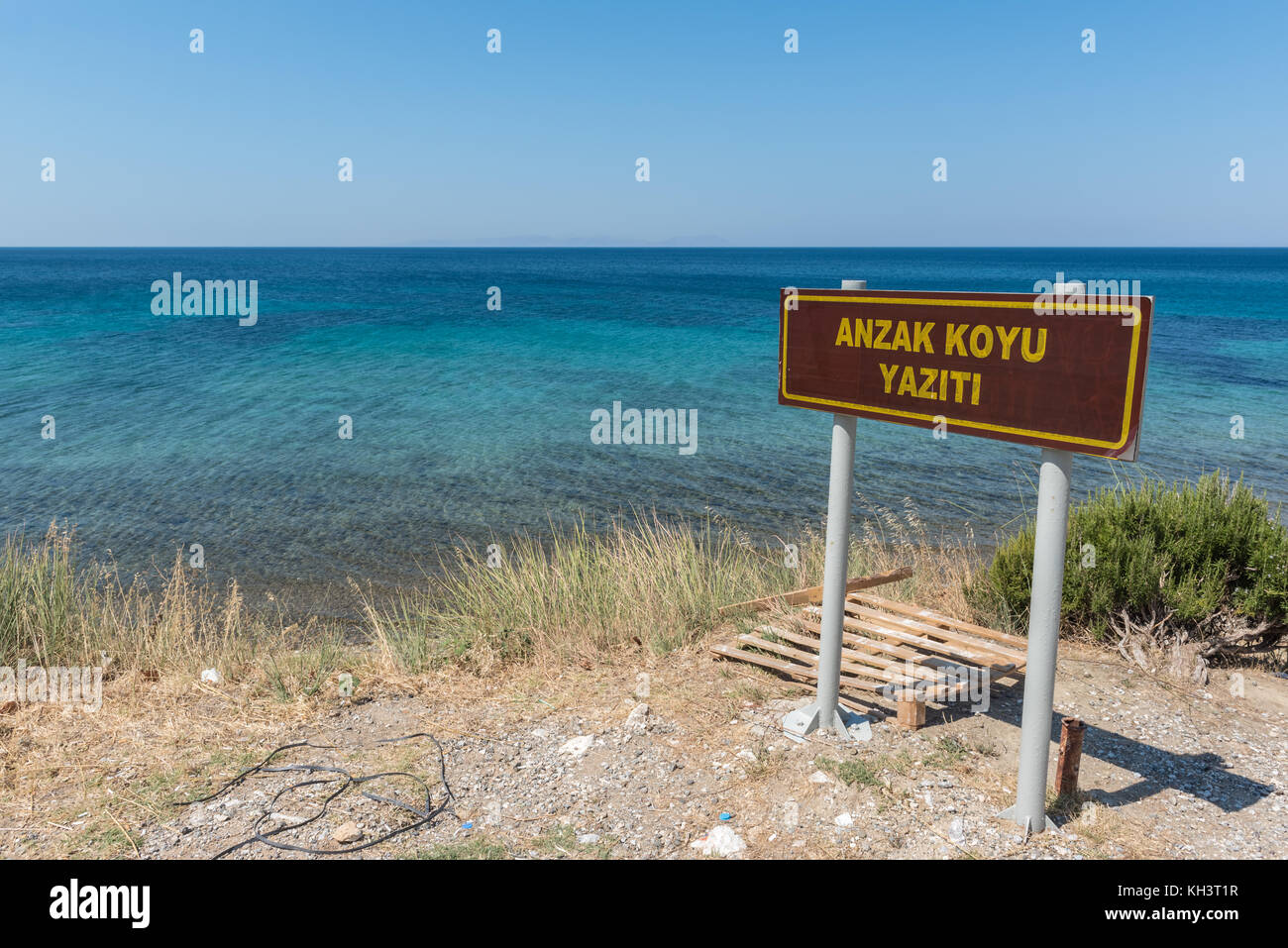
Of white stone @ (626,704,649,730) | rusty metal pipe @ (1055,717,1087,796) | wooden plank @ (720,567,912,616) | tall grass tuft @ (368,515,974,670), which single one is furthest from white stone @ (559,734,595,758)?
rusty metal pipe @ (1055,717,1087,796)

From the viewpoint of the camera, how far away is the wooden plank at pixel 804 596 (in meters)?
6.20

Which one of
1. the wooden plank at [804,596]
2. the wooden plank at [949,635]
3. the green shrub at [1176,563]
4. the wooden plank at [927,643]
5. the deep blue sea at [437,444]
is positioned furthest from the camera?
the deep blue sea at [437,444]

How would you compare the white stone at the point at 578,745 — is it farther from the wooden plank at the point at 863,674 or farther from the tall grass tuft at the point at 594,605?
the wooden plank at the point at 863,674

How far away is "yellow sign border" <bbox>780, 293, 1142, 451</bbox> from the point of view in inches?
116

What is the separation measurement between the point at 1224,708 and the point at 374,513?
425 inches

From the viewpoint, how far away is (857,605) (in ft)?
19.8

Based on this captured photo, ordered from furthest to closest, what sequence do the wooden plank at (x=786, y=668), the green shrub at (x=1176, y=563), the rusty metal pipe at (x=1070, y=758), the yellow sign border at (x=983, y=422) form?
1. the green shrub at (x=1176, y=563)
2. the wooden plank at (x=786, y=668)
3. the rusty metal pipe at (x=1070, y=758)
4. the yellow sign border at (x=983, y=422)

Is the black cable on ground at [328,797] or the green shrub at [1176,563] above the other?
the green shrub at [1176,563]

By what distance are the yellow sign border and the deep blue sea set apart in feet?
0.80

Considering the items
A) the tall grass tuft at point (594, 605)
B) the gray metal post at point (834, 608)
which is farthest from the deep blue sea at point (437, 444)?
the tall grass tuft at point (594, 605)

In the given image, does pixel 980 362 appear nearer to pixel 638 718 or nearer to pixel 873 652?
pixel 873 652

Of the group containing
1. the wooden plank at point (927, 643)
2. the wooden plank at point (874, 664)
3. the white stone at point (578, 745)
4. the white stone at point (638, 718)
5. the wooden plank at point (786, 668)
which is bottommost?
the white stone at point (578, 745)

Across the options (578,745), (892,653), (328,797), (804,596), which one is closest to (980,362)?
(892,653)
